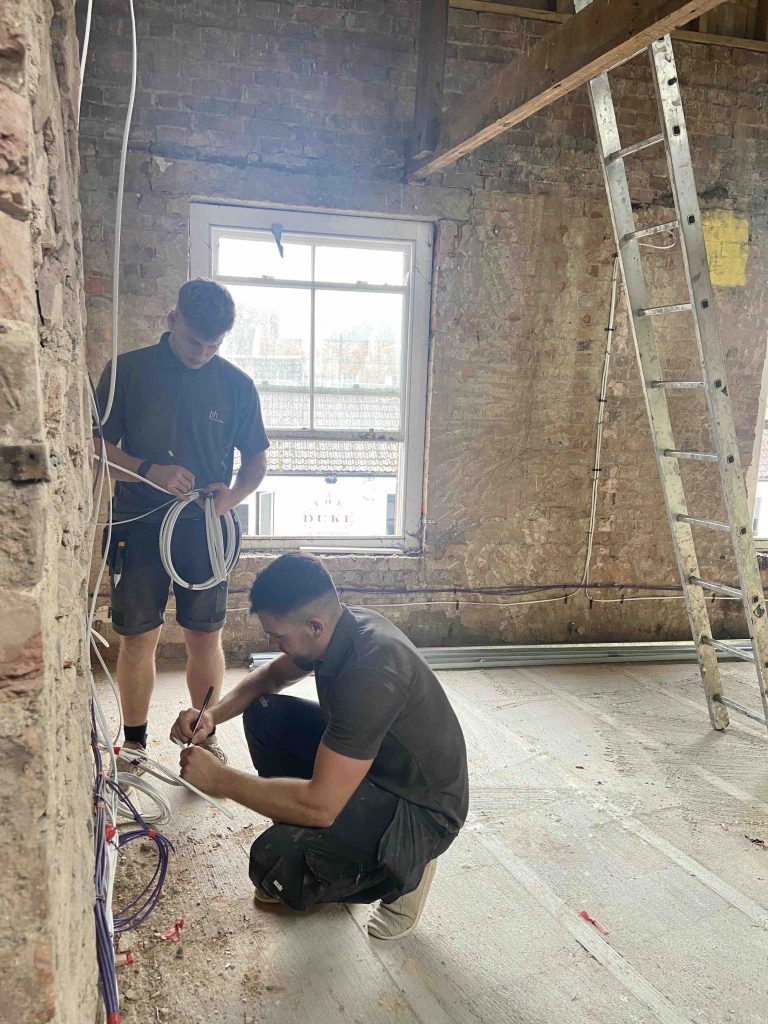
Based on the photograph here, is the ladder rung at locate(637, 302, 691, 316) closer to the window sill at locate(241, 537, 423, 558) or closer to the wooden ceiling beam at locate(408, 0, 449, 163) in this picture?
the wooden ceiling beam at locate(408, 0, 449, 163)

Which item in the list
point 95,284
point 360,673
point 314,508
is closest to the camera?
point 360,673

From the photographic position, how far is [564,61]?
273 centimetres

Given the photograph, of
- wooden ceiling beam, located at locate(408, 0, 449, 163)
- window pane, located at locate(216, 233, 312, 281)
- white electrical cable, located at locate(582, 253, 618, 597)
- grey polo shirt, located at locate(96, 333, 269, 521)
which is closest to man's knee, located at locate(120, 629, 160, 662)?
grey polo shirt, located at locate(96, 333, 269, 521)

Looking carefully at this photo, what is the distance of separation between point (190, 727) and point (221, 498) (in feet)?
3.05

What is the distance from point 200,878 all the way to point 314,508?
92.4 inches

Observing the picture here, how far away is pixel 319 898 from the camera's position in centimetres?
192

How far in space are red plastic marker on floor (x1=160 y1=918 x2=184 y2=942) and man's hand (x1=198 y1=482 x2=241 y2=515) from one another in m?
1.33

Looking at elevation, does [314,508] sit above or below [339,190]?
below

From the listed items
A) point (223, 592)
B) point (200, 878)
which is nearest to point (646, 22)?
point (223, 592)

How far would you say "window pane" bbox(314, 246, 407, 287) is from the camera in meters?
4.06

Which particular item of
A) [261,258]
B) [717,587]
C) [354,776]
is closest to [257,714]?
[354,776]

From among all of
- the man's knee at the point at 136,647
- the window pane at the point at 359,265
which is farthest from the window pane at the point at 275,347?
the man's knee at the point at 136,647

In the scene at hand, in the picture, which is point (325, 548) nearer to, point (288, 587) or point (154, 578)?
point (154, 578)

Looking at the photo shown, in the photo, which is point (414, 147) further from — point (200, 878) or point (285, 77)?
point (200, 878)
